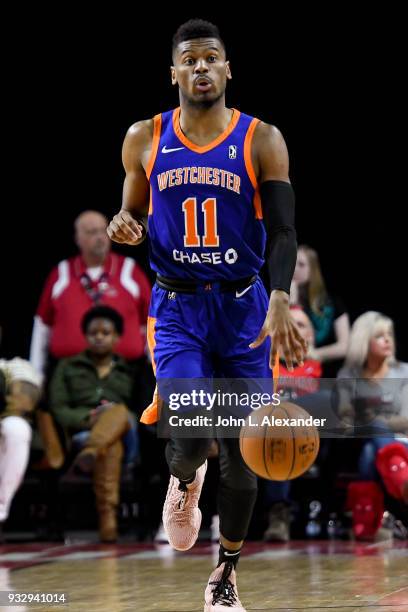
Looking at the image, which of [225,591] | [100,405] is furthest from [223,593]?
[100,405]

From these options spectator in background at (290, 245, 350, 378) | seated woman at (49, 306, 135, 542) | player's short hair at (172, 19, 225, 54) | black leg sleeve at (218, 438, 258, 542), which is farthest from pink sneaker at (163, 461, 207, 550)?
spectator in background at (290, 245, 350, 378)

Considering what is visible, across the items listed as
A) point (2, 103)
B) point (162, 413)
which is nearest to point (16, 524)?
point (2, 103)

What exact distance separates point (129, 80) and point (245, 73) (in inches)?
34.8

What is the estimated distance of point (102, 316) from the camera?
285 inches

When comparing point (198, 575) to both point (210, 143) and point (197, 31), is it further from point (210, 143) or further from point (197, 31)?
point (197, 31)

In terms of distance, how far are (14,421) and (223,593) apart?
299 centimetres

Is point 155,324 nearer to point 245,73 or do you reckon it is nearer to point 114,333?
point 114,333

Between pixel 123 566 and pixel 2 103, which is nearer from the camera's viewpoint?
pixel 123 566

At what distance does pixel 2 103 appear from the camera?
342 inches

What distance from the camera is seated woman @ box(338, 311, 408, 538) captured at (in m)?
6.68

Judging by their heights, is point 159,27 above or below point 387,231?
above

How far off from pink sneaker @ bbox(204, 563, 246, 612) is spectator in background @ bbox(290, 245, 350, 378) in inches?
129

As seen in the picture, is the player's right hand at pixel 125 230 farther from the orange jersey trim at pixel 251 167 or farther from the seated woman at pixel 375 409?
the seated woman at pixel 375 409

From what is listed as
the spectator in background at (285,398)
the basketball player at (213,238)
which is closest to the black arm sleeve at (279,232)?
the basketball player at (213,238)
